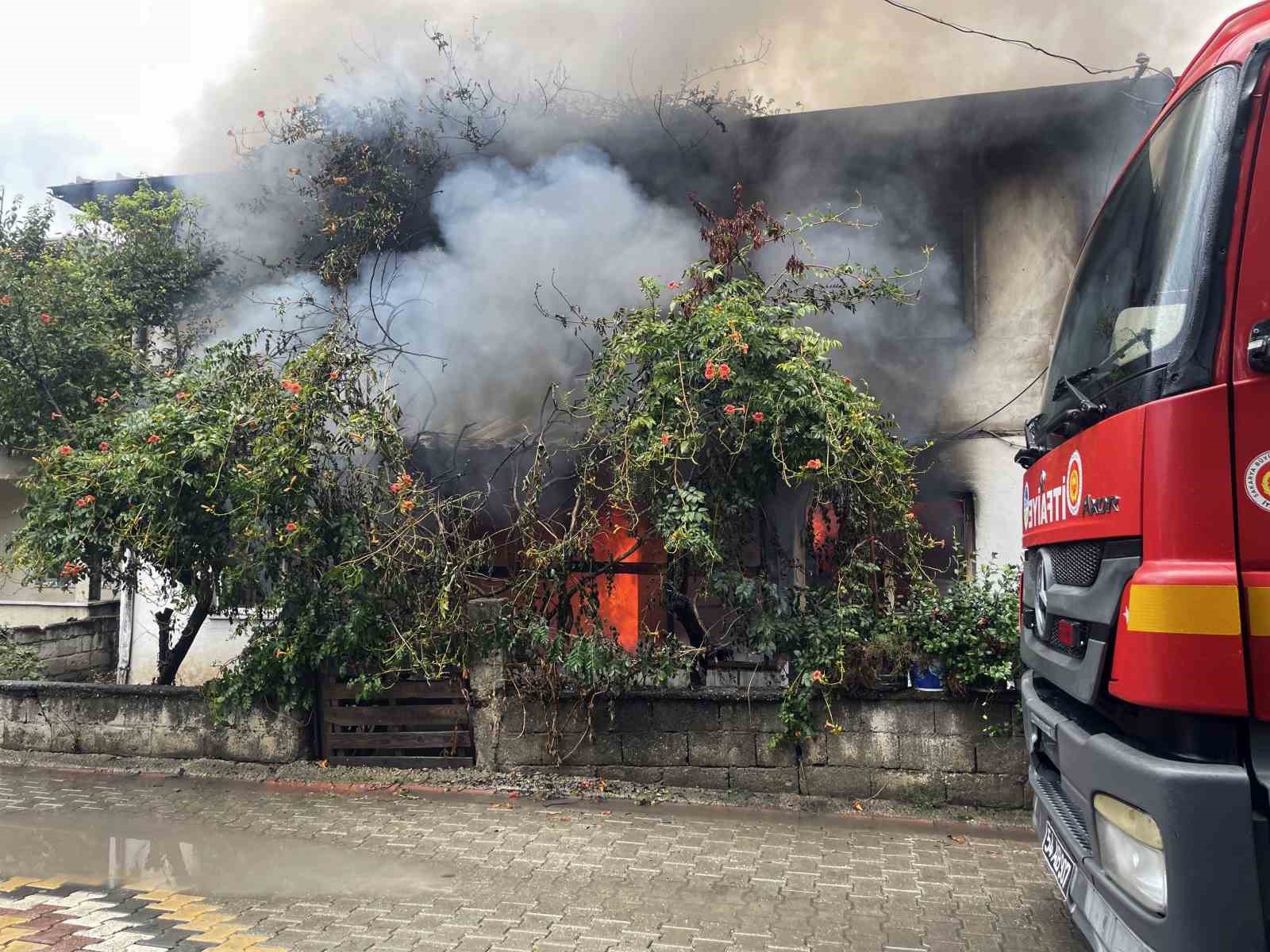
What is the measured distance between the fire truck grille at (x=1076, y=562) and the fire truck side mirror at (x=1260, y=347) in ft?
2.31

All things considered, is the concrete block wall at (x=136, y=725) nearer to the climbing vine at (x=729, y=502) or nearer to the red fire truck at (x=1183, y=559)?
the climbing vine at (x=729, y=502)

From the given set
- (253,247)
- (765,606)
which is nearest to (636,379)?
(765,606)

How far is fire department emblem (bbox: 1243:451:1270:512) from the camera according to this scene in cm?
238

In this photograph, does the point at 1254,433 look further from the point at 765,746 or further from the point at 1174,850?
the point at 765,746

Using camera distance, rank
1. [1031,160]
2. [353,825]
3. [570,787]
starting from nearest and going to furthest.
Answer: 1. [353,825]
2. [570,787]
3. [1031,160]

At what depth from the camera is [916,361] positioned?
8914 millimetres

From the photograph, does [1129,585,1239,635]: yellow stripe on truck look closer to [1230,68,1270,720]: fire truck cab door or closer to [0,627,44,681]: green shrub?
[1230,68,1270,720]: fire truck cab door

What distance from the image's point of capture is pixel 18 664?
8.67 metres

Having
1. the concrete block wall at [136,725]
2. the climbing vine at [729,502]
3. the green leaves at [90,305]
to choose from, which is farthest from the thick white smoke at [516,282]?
the concrete block wall at [136,725]

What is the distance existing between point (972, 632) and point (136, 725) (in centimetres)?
652

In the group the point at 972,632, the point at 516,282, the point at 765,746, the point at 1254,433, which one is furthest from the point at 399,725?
the point at 1254,433

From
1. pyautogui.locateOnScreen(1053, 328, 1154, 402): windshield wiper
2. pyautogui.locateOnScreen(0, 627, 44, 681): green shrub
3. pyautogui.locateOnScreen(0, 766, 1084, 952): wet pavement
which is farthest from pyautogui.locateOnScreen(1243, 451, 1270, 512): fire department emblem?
pyautogui.locateOnScreen(0, 627, 44, 681): green shrub

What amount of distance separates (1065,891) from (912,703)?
119 inches

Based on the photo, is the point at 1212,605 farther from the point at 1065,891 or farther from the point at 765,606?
the point at 765,606
